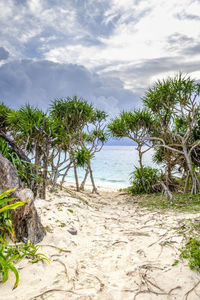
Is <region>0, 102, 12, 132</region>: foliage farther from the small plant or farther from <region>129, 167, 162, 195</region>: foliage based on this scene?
the small plant

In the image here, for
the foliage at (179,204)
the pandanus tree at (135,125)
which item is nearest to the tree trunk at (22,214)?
the foliage at (179,204)

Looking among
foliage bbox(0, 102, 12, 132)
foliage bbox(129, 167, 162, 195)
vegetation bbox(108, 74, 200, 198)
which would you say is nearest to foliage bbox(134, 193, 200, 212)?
vegetation bbox(108, 74, 200, 198)

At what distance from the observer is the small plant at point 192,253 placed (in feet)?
6.52

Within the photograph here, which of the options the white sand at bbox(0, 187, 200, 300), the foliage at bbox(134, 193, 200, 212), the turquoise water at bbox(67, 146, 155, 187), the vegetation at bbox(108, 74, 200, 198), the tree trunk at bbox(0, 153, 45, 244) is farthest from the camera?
the turquoise water at bbox(67, 146, 155, 187)

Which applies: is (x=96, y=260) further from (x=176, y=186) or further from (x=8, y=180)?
(x=176, y=186)

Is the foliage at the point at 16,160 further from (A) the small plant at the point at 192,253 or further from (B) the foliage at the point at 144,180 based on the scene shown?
(B) the foliage at the point at 144,180

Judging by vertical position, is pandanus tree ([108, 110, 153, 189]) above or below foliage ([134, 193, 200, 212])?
above

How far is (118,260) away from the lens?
2.48m

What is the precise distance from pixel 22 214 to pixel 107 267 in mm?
1295

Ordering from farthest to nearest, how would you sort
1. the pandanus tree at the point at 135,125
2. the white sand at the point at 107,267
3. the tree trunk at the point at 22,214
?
the pandanus tree at the point at 135,125 → the tree trunk at the point at 22,214 → the white sand at the point at 107,267

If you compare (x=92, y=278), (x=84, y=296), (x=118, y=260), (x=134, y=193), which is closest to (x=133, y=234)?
(x=118, y=260)

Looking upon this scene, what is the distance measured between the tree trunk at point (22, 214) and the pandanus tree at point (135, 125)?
242 inches

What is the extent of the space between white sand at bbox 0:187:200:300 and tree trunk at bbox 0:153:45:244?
0.75 ft

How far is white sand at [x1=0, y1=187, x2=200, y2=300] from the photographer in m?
1.76
